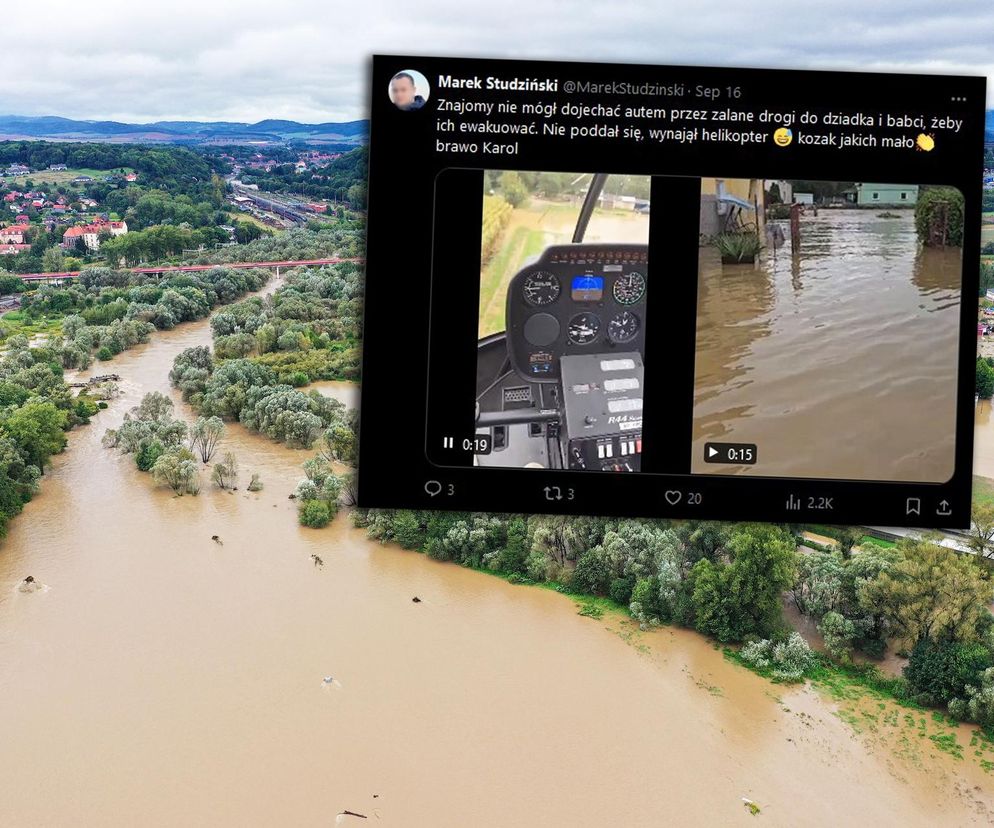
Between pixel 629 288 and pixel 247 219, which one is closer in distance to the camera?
pixel 629 288

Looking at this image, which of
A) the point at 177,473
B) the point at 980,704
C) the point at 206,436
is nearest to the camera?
the point at 980,704

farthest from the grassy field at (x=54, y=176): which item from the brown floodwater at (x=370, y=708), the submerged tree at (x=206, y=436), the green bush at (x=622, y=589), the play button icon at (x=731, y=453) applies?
the play button icon at (x=731, y=453)

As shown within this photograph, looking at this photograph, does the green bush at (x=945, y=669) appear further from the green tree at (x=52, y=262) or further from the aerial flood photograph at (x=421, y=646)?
the green tree at (x=52, y=262)

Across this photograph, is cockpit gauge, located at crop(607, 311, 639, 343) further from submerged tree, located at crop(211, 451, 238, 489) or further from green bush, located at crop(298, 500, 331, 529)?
submerged tree, located at crop(211, 451, 238, 489)

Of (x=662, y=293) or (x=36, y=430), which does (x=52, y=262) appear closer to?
(x=36, y=430)

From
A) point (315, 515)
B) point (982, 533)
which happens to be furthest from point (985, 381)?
point (315, 515)

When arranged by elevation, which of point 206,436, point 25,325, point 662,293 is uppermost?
point 662,293

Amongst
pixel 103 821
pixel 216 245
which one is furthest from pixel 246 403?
pixel 103 821

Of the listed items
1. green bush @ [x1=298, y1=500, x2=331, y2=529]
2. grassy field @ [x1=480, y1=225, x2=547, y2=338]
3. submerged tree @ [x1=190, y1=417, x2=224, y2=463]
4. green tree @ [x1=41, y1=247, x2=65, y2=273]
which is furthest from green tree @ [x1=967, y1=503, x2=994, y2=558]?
green tree @ [x1=41, y1=247, x2=65, y2=273]
